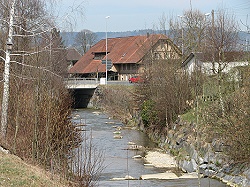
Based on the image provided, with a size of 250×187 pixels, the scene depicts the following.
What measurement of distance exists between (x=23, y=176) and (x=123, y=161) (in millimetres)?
12148

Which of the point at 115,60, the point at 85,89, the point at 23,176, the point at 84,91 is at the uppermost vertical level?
the point at 115,60

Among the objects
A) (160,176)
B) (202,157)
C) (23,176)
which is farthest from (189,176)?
(23,176)

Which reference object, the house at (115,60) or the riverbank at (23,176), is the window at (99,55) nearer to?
the house at (115,60)

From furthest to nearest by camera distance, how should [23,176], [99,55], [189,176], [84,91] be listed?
[99,55], [84,91], [189,176], [23,176]

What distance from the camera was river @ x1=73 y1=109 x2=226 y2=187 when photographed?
18.5 metres


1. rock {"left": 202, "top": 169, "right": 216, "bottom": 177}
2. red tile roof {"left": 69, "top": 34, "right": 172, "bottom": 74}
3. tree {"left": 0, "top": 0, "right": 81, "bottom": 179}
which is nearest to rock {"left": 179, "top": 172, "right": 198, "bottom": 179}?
rock {"left": 202, "top": 169, "right": 216, "bottom": 177}

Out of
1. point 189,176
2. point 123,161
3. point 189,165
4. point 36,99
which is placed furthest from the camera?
point 123,161

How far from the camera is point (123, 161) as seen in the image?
78.2ft

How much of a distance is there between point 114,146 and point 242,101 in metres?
12.1

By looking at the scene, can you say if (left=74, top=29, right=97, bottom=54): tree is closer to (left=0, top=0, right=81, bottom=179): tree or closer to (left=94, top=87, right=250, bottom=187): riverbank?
(left=94, top=87, right=250, bottom=187): riverbank

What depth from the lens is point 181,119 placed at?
28.3m

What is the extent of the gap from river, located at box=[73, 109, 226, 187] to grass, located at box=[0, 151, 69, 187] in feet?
5.91

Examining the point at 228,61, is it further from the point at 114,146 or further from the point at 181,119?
the point at 114,146

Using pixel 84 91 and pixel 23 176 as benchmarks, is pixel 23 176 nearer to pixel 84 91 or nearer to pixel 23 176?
pixel 23 176
